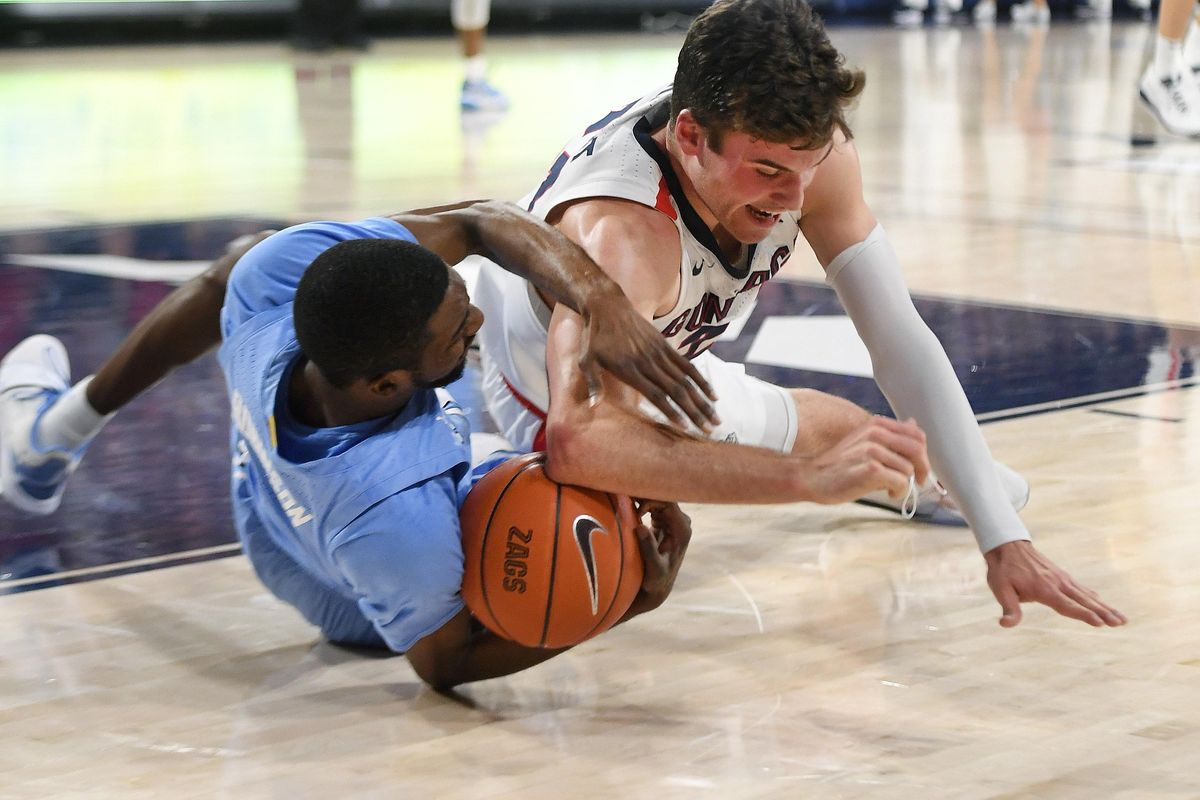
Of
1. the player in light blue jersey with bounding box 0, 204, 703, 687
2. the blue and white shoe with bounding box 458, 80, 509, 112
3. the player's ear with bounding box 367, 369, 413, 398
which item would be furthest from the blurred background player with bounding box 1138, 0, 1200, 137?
the player's ear with bounding box 367, 369, 413, 398

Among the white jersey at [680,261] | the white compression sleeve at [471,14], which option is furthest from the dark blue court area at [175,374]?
the white compression sleeve at [471,14]

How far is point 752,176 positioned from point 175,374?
2235 mm

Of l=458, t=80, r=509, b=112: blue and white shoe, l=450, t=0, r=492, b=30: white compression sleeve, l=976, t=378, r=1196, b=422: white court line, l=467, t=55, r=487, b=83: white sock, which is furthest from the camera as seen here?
l=467, t=55, r=487, b=83: white sock

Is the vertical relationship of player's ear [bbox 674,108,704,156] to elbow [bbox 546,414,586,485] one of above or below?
above

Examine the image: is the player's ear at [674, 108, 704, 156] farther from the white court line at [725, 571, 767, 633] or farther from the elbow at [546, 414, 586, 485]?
the white court line at [725, 571, 767, 633]

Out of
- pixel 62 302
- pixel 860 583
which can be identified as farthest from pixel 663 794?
pixel 62 302

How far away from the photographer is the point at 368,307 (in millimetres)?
2246

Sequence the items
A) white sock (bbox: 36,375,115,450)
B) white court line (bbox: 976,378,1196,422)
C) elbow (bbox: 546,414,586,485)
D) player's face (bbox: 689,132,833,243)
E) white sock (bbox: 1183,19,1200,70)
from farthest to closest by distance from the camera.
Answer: white sock (bbox: 1183,19,1200,70), white court line (bbox: 976,378,1196,422), white sock (bbox: 36,375,115,450), player's face (bbox: 689,132,833,243), elbow (bbox: 546,414,586,485)

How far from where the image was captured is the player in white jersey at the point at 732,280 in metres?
2.33

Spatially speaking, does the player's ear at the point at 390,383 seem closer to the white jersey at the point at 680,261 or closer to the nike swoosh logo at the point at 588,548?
the nike swoosh logo at the point at 588,548

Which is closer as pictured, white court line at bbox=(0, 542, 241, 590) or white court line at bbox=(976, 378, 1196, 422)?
white court line at bbox=(0, 542, 241, 590)

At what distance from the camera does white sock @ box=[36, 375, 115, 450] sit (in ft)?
10.3

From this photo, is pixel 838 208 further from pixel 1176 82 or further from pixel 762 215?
pixel 1176 82

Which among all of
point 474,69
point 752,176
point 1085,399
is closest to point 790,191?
point 752,176
